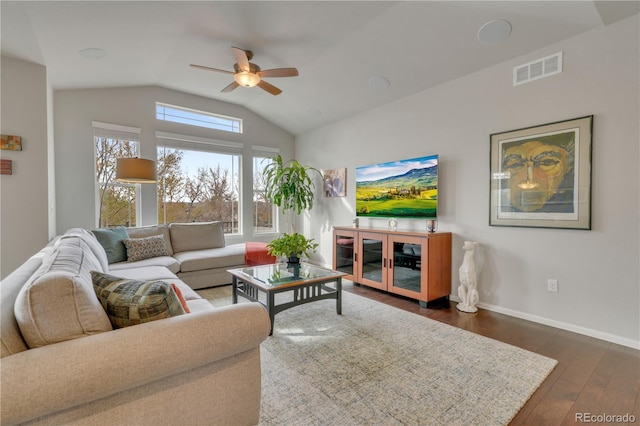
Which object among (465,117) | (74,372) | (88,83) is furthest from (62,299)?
(88,83)

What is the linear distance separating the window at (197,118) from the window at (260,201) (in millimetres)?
692

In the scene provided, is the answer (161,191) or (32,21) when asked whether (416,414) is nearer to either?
(32,21)

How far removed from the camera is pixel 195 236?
4.40m

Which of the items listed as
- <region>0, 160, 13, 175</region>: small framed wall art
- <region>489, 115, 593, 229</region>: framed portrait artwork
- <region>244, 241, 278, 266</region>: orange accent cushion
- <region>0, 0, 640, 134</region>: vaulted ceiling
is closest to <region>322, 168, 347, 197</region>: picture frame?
<region>0, 0, 640, 134</region>: vaulted ceiling

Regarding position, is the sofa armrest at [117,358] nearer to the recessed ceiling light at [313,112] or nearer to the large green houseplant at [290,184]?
the large green houseplant at [290,184]

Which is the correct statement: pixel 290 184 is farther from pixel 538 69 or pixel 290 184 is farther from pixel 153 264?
pixel 538 69

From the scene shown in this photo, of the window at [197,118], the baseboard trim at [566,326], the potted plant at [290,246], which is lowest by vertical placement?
the baseboard trim at [566,326]

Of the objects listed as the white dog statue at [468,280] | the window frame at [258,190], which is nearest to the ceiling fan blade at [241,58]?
the window frame at [258,190]

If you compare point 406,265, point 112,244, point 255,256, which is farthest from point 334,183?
point 112,244

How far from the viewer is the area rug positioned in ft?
5.28

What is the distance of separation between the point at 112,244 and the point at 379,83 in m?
3.94

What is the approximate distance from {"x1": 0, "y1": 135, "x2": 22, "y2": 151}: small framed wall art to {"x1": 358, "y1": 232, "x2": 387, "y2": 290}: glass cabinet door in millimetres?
3968

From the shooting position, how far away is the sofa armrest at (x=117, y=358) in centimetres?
87

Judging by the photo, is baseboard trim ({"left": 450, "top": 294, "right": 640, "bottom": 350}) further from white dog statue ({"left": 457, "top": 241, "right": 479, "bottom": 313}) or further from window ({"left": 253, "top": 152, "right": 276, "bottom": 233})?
window ({"left": 253, "top": 152, "right": 276, "bottom": 233})
